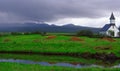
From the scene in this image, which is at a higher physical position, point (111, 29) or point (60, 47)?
point (60, 47)

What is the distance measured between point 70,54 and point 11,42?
2008 cm

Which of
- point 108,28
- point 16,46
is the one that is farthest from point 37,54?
point 108,28

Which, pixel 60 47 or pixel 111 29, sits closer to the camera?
pixel 60 47

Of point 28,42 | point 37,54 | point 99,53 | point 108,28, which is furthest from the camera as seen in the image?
point 108,28

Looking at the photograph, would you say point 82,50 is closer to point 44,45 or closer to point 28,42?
point 44,45

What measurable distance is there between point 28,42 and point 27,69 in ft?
125

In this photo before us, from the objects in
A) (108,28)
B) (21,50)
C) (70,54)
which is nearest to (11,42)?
(21,50)

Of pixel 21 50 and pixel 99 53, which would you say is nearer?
pixel 99 53

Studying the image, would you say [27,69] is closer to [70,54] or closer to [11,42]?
[70,54]

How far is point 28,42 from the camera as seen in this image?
75.6 m

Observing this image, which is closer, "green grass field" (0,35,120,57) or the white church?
"green grass field" (0,35,120,57)

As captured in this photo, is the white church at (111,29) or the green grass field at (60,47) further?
the white church at (111,29)

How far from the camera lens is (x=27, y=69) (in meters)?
37.6

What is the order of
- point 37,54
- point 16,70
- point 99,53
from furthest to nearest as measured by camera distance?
1. point 37,54
2. point 99,53
3. point 16,70
